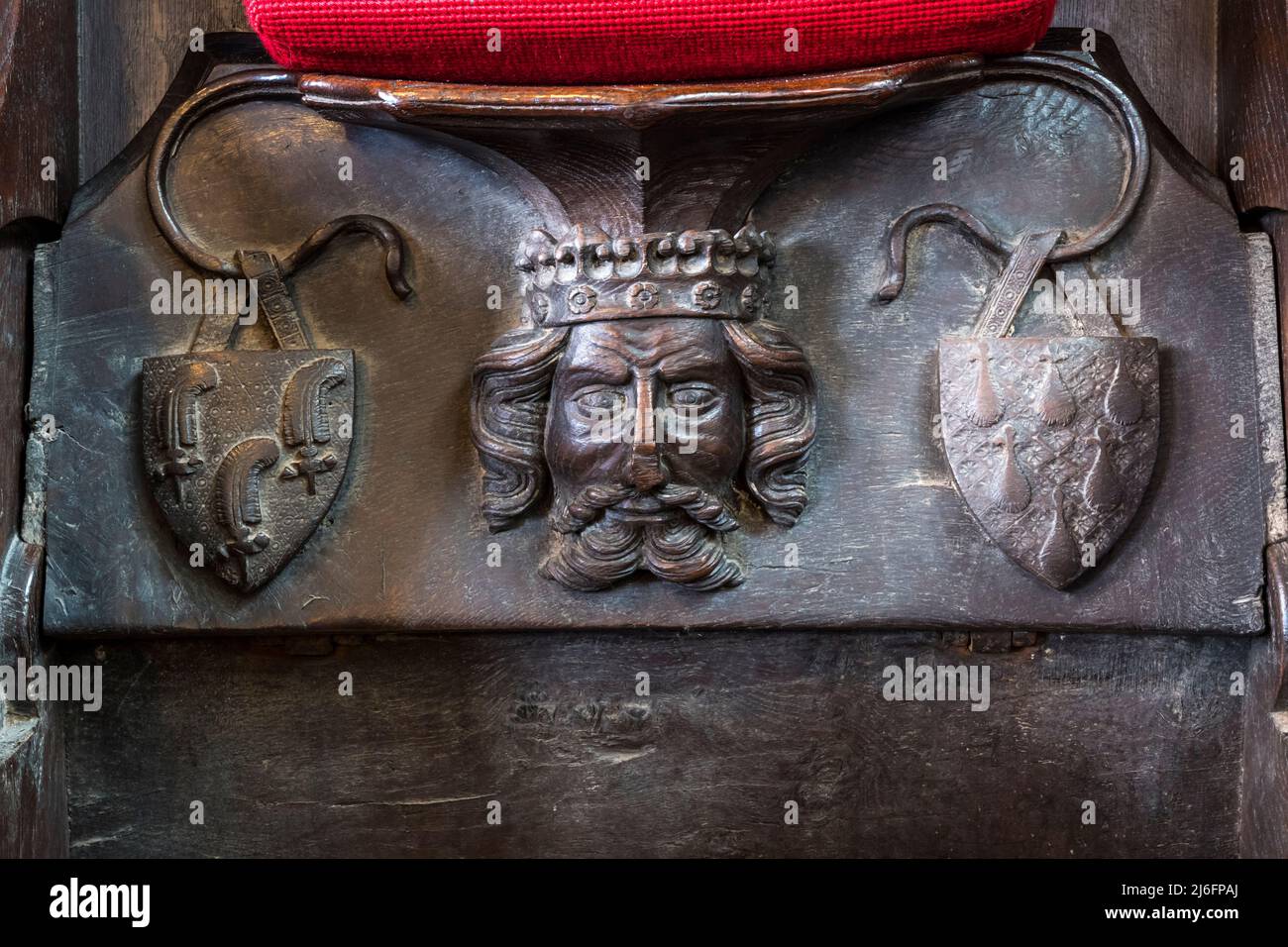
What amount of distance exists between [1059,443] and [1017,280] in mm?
213

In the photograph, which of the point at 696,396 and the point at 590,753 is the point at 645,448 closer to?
the point at 696,396

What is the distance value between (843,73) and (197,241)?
85 cm

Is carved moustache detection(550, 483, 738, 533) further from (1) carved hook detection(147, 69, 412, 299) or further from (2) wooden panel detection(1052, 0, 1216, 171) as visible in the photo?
(2) wooden panel detection(1052, 0, 1216, 171)

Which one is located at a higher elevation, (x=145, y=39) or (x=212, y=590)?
(x=145, y=39)

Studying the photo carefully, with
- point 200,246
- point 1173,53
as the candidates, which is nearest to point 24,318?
point 200,246

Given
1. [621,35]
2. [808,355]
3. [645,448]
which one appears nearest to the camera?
[621,35]

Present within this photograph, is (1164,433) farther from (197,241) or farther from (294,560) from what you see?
(197,241)

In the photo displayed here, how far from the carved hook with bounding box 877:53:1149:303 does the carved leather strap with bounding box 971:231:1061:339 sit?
0.01 meters

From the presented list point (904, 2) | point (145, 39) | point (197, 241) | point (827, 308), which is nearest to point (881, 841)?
point (827, 308)

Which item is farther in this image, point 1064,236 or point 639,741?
point 639,741

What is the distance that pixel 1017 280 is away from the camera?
1588 mm

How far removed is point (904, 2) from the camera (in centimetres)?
135

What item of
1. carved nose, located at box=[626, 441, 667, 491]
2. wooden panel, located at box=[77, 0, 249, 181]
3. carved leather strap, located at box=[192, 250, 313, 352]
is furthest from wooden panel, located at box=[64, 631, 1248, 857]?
wooden panel, located at box=[77, 0, 249, 181]

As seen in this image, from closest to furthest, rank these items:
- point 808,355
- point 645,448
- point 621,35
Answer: point 621,35
point 645,448
point 808,355
